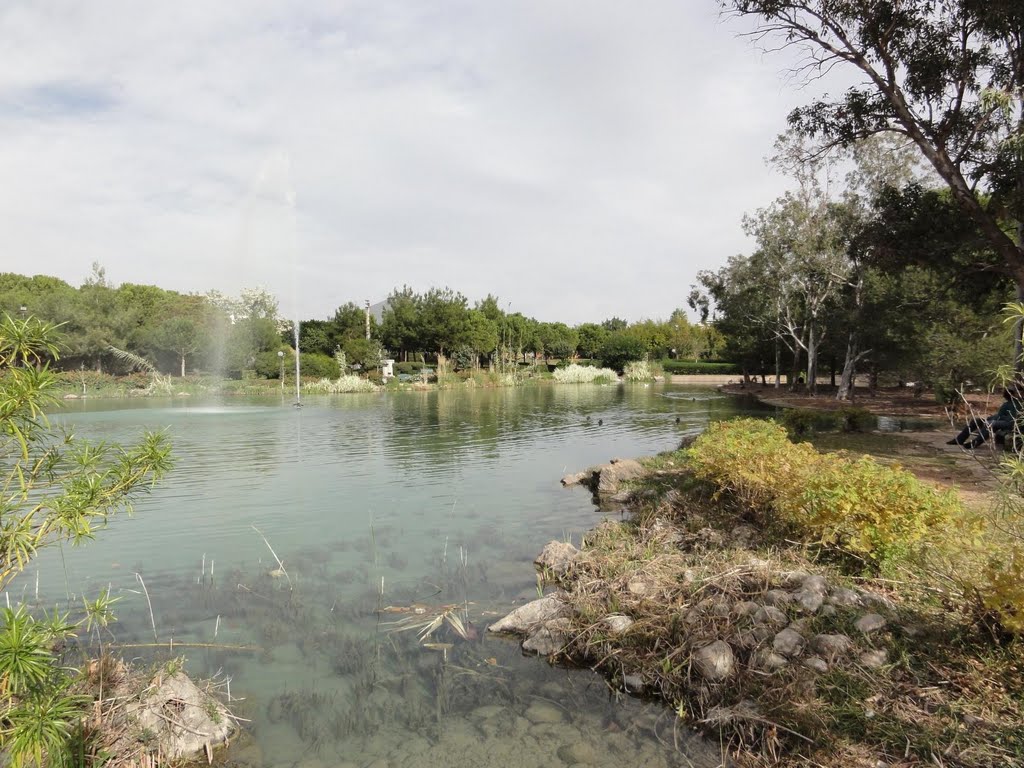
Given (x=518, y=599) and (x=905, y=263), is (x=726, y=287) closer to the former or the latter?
(x=905, y=263)

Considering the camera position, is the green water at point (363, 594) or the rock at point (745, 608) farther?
the rock at point (745, 608)

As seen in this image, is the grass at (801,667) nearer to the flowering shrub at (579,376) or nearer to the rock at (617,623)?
the rock at (617,623)

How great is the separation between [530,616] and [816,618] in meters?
2.66

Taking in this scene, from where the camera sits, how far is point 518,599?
7008 millimetres

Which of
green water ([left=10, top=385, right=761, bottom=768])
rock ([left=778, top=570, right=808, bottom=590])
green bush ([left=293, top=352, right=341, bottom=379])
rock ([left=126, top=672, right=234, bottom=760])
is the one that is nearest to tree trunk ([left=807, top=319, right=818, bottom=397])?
green water ([left=10, top=385, right=761, bottom=768])

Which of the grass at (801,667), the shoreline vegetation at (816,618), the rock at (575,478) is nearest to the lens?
the grass at (801,667)

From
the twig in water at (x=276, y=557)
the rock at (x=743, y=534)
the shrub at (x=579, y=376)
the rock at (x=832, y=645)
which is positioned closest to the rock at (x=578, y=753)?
the rock at (x=832, y=645)

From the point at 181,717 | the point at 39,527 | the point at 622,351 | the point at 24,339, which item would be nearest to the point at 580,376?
the point at 622,351

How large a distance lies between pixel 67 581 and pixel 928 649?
8961 mm

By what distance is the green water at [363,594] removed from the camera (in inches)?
177

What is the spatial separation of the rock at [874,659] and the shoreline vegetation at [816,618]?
0.04ft

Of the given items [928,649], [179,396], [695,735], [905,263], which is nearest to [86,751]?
[695,735]

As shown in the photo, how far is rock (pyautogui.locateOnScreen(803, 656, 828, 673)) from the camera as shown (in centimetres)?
436

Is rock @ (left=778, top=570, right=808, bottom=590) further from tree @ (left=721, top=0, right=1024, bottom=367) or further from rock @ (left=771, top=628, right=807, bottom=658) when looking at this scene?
tree @ (left=721, top=0, right=1024, bottom=367)
